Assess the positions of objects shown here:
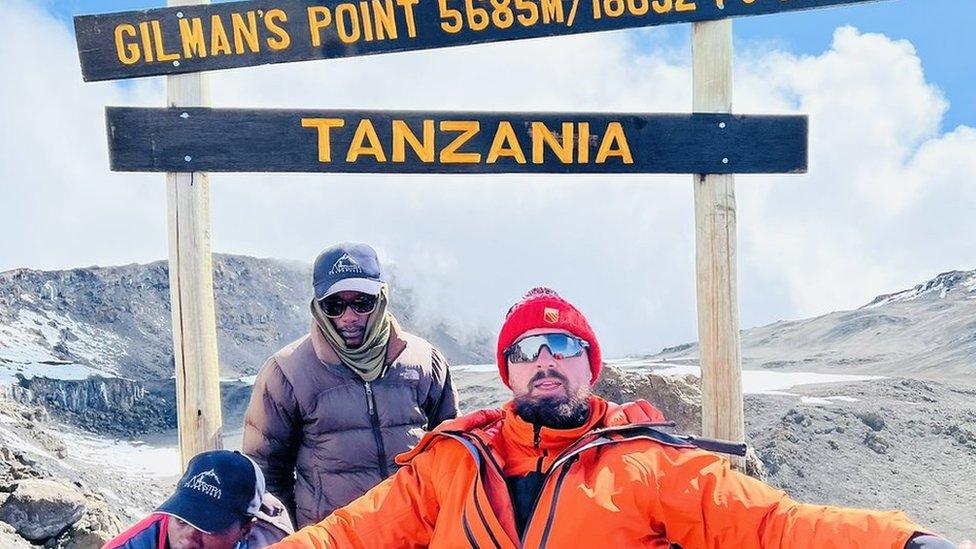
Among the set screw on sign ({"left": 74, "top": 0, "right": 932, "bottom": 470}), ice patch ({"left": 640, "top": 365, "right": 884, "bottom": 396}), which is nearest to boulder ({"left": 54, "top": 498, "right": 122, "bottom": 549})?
screw on sign ({"left": 74, "top": 0, "right": 932, "bottom": 470})

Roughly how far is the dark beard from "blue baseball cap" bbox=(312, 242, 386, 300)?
81cm

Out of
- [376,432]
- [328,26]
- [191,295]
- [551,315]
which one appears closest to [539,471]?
[551,315]

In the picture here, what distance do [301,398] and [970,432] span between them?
18234 millimetres

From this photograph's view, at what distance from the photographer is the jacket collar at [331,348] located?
3061mm

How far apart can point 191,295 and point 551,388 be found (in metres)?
1.76

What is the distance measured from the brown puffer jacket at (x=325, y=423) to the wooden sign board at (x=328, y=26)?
1275mm

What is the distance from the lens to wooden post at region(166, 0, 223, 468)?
340cm

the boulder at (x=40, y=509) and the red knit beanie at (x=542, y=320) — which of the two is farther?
the boulder at (x=40, y=509)

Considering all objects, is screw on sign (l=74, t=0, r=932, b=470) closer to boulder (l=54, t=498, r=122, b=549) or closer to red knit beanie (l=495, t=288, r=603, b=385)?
red knit beanie (l=495, t=288, r=603, b=385)

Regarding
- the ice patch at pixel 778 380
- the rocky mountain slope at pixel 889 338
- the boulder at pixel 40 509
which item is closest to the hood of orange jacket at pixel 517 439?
the boulder at pixel 40 509

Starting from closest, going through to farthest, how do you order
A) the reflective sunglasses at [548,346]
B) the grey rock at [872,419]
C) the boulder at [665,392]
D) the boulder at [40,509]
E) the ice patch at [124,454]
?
the reflective sunglasses at [548,346], the boulder at [40,509], the boulder at [665,392], the grey rock at [872,419], the ice patch at [124,454]

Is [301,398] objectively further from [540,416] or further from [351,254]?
[540,416]

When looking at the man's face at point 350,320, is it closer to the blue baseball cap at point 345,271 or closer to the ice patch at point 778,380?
the blue baseball cap at point 345,271

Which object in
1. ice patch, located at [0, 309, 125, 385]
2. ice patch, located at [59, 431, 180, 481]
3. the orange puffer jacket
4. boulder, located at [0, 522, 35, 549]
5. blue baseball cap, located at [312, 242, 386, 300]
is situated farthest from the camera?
ice patch, located at [0, 309, 125, 385]
